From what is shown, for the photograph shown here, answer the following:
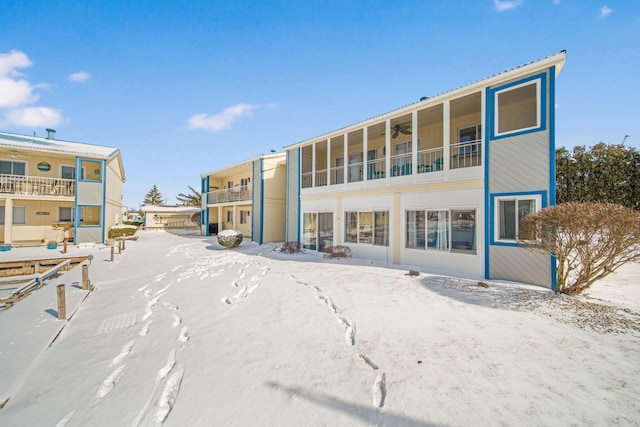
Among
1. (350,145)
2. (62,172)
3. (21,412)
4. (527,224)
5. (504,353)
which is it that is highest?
(350,145)

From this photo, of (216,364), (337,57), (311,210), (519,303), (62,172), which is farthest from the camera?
(62,172)

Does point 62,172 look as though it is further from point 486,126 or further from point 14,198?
point 486,126

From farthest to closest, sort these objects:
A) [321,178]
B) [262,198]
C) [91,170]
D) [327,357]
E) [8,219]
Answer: [91,170] < [262,198] < [8,219] < [321,178] < [327,357]

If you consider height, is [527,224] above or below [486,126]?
below

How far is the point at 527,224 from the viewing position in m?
7.14

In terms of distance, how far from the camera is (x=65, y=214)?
18.6 meters

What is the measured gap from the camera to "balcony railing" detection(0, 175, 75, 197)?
53.0 ft

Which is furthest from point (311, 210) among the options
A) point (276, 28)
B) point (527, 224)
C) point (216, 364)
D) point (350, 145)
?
point (216, 364)

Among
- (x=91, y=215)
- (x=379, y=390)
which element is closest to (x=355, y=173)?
(x=379, y=390)

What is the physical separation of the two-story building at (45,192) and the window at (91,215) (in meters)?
0.62

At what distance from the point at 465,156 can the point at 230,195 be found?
1877 centimetres

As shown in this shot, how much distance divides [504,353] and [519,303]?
9.27 feet

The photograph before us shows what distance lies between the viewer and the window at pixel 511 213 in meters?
8.07

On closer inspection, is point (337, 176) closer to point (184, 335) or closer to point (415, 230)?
point (415, 230)
